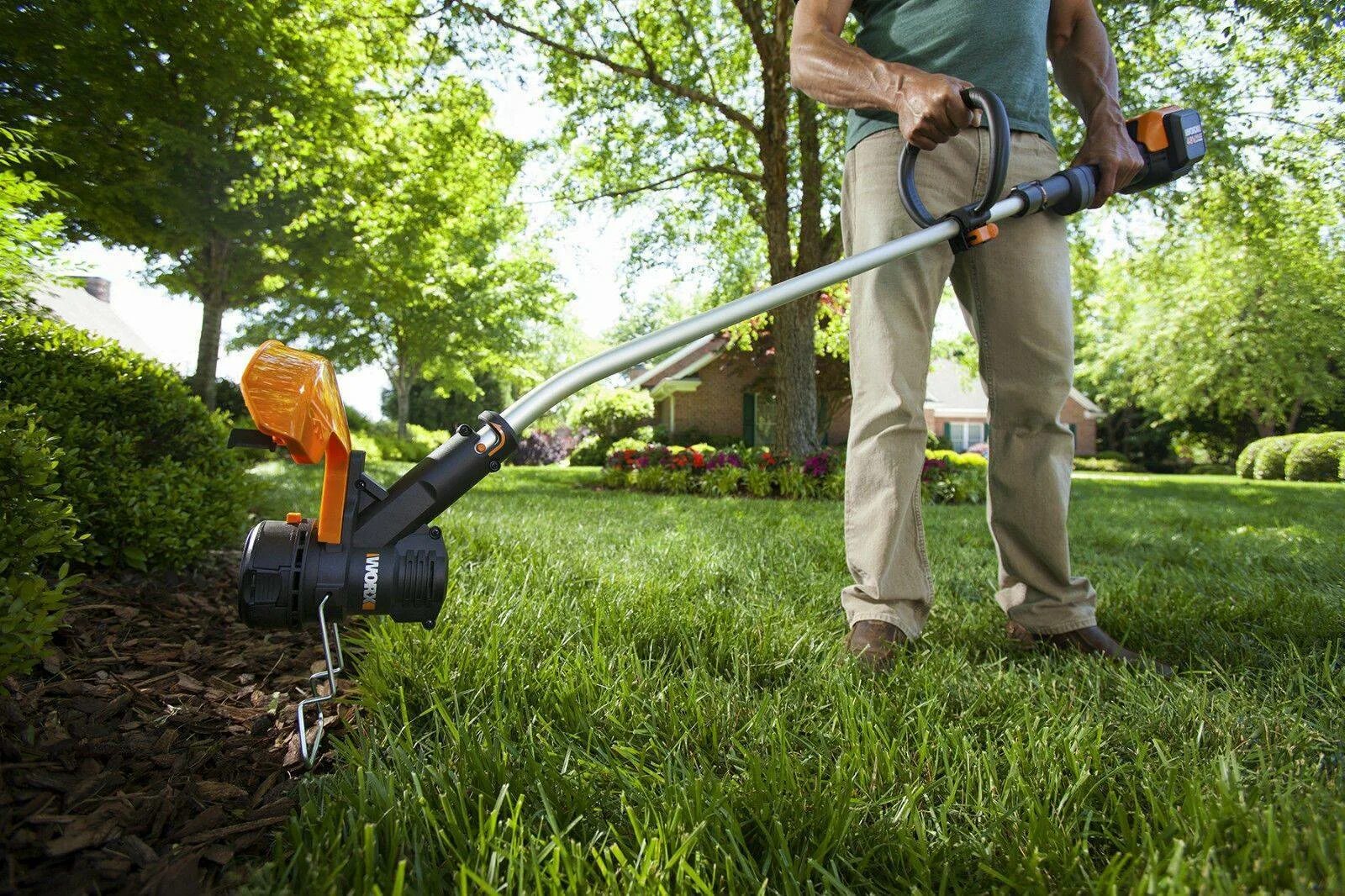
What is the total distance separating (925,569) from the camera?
2121mm

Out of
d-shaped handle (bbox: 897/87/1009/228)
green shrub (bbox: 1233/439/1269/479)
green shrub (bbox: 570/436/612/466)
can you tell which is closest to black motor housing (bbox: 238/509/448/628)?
d-shaped handle (bbox: 897/87/1009/228)

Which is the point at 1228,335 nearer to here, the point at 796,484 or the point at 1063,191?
the point at 796,484

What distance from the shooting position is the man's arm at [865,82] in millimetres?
1745

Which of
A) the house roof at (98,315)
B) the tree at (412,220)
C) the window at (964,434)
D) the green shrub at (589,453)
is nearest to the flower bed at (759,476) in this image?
the tree at (412,220)

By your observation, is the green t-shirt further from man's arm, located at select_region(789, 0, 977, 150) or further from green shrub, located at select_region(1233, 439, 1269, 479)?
green shrub, located at select_region(1233, 439, 1269, 479)

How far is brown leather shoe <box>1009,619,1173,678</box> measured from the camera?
1.94 metres

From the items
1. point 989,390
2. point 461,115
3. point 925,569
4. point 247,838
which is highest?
point 461,115

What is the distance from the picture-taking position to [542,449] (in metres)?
27.4

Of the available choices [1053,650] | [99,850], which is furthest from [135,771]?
[1053,650]

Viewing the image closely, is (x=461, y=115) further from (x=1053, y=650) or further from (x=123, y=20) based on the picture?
(x=1053, y=650)

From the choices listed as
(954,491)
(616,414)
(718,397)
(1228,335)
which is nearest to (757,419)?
(718,397)

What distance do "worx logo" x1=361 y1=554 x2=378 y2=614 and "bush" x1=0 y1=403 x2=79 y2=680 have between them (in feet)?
1.70

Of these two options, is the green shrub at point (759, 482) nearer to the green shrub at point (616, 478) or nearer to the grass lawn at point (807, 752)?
the green shrub at point (616, 478)

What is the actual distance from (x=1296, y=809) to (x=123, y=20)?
9271 millimetres
